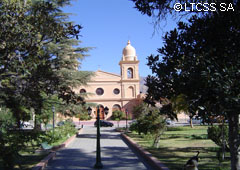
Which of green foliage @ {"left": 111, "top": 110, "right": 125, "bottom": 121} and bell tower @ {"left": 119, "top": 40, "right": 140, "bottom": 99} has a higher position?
bell tower @ {"left": 119, "top": 40, "right": 140, "bottom": 99}

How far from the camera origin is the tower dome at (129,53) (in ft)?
163

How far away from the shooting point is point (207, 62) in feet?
15.5

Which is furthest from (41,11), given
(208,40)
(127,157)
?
(127,157)

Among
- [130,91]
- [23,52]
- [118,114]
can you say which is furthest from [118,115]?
[23,52]

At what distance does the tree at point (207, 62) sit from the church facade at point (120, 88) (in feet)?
141

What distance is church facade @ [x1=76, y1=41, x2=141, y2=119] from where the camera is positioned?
162 feet

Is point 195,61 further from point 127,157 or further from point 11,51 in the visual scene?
point 127,157

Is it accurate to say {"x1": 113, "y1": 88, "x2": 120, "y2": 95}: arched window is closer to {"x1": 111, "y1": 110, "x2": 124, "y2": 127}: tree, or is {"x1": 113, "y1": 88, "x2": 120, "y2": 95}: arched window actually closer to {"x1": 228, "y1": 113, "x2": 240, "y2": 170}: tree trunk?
{"x1": 111, "y1": 110, "x2": 124, "y2": 127}: tree

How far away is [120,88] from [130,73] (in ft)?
11.2

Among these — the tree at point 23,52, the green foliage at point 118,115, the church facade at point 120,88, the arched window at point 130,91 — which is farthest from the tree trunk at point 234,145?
the arched window at point 130,91

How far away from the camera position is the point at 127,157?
11.0 metres

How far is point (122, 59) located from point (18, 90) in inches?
1640

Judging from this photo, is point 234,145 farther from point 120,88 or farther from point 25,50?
point 120,88

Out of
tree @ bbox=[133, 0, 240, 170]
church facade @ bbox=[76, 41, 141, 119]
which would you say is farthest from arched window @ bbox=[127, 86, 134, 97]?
tree @ bbox=[133, 0, 240, 170]
